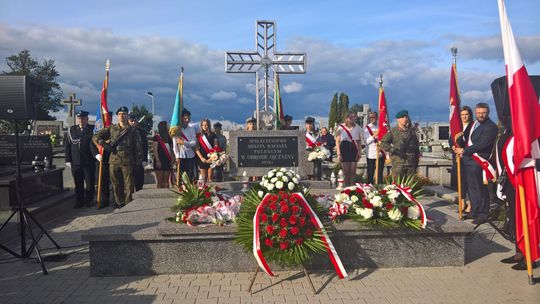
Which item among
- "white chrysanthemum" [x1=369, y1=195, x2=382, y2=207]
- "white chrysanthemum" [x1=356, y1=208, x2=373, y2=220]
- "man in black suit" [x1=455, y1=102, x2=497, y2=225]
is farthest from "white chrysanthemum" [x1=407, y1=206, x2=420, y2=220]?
→ "man in black suit" [x1=455, y1=102, x2=497, y2=225]

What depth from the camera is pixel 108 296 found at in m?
4.34

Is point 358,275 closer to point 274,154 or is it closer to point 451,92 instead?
point 274,154

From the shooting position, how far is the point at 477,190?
305 inches

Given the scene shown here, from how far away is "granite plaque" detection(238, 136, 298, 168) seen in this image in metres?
8.62

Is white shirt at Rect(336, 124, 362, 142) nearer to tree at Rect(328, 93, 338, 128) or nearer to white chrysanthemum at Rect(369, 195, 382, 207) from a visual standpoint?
white chrysanthemum at Rect(369, 195, 382, 207)

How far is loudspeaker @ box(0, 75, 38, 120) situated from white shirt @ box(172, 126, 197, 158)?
12.4ft

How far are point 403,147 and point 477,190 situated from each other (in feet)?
5.21

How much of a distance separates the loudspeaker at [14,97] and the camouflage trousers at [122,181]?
131 inches

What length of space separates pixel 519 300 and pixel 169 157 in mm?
7783

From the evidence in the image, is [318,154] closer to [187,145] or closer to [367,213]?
[187,145]

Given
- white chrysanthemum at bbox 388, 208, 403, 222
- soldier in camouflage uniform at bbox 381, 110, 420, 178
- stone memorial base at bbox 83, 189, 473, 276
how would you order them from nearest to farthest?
1. stone memorial base at bbox 83, 189, 473, 276
2. white chrysanthemum at bbox 388, 208, 403, 222
3. soldier in camouflage uniform at bbox 381, 110, 420, 178

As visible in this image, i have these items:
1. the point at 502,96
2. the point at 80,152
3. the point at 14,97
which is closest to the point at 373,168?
the point at 502,96

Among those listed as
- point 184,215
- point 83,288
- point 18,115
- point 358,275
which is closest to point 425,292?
point 358,275

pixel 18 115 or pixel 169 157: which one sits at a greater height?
pixel 18 115
